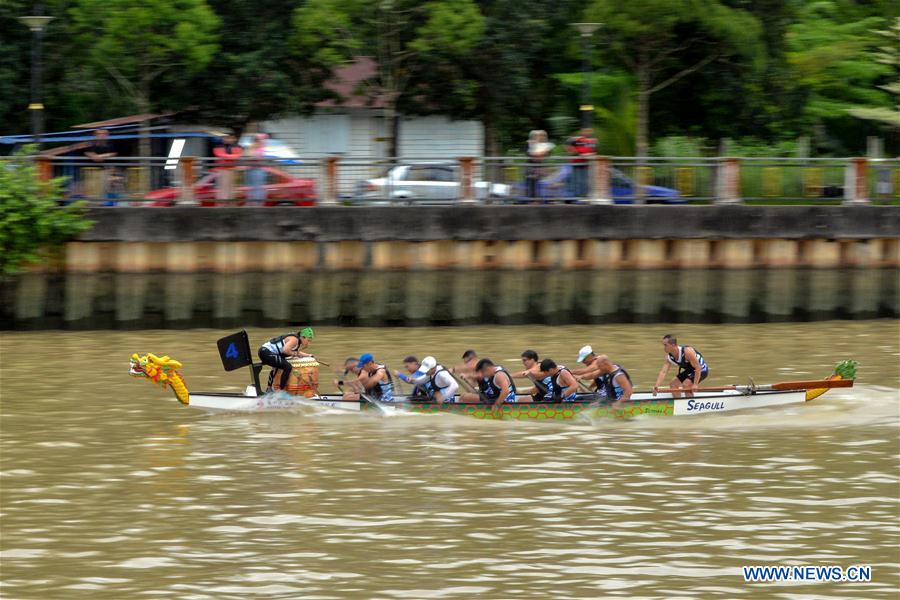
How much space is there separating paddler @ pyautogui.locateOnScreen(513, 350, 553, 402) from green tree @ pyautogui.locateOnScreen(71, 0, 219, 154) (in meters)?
16.5

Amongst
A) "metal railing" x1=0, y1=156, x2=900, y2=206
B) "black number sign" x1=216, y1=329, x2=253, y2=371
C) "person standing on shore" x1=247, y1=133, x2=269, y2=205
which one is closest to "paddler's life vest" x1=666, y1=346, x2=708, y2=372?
"black number sign" x1=216, y1=329, x2=253, y2=371

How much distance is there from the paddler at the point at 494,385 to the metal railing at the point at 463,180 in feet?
28.3

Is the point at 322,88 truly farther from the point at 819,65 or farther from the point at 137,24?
the point at 819,65

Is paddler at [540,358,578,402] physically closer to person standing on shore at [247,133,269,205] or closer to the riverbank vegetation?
person standing on shore at [247,133,269,205]

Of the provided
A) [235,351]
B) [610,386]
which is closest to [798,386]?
[610,386]

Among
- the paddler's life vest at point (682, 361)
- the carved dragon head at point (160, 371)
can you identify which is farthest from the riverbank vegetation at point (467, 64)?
the carved dragon head at point (160, 371)

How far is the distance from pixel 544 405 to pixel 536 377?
414mm

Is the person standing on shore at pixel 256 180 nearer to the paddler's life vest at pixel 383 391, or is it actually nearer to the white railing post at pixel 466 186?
the white railing post at pixel 466 186

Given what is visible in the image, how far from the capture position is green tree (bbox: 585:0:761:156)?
33781 millimetres

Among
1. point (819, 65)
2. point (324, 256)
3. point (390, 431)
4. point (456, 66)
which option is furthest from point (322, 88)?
point (390, 431)

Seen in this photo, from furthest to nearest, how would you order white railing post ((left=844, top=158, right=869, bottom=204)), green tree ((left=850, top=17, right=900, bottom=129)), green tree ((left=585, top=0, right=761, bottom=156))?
1. green tree ((left=850, top=17, right=900, bottom=129))
2. green tree ((left=585, top=0, right=761, bottom=156))
3. white railing post ((left=844, top=158, right=869, bottom=204))

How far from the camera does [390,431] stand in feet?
59.2

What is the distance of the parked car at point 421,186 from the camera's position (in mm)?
26641

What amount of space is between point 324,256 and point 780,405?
10.7m
